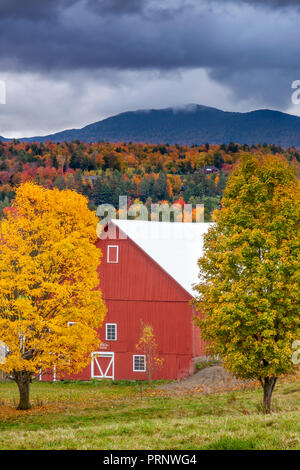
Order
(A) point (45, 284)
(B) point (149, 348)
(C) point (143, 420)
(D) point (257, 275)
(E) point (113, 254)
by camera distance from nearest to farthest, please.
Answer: (C) point (143, 420)
(D) point (257, 275)
(A) point (45, 284)
(B) point (149, 348)
(E) point (113, 254)

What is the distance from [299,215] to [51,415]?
1309 cm

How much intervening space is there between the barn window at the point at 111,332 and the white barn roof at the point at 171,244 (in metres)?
5.57

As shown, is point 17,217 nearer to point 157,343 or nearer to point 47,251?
point 47,251

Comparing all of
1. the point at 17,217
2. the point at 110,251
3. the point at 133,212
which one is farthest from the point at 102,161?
the point at 17,217

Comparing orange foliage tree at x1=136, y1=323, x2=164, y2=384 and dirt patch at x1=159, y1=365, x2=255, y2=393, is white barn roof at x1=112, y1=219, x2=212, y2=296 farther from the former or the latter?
dirt patch at x1=159, y1=365, x2=255, y2=393

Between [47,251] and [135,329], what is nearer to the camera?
[47,251]

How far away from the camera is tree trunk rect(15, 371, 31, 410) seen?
26087 mm

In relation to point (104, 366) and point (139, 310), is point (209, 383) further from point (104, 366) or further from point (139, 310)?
point (104, 366)

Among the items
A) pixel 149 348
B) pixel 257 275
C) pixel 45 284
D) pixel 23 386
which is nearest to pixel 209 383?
pixel 149 348

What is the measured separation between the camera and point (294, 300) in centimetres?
1947

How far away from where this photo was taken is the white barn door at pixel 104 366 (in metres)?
40.6

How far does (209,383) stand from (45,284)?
14.8m

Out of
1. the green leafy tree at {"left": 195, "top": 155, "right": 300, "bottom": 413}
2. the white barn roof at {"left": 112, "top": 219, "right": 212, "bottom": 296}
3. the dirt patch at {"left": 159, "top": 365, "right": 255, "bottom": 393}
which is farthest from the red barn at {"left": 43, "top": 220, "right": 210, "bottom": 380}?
the green leafy tree at {"left": 195, "top": 155, "right": 300, "bottom": 413}

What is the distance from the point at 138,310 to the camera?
133 feet
